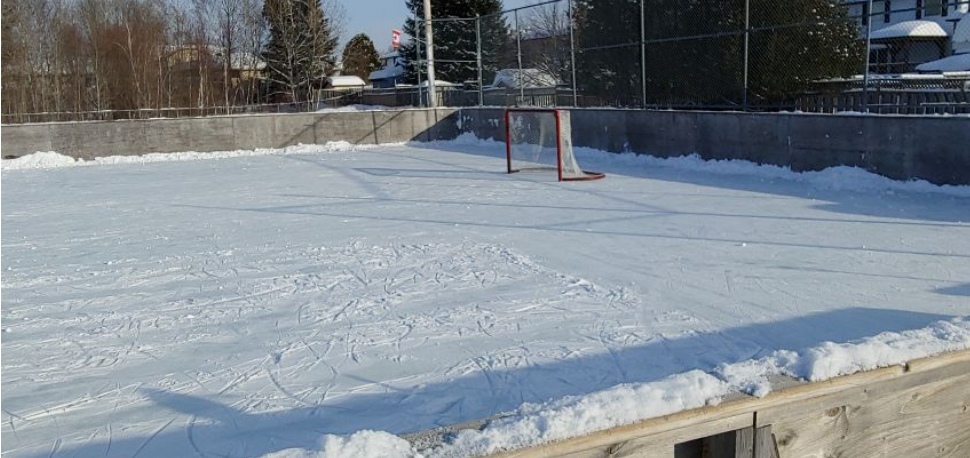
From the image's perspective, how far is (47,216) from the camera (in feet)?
35.2

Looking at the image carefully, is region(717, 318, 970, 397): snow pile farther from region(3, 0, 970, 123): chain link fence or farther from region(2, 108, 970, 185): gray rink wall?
region(3, 0, 970, 123): chain link fence

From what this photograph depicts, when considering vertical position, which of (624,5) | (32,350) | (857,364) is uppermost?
(624,5)

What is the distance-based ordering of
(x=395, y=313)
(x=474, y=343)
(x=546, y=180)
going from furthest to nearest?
1. (x=546, y=180)
2. (x=395, y=313)
3. (x=474, y=343)

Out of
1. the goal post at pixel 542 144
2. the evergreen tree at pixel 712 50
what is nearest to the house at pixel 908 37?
the evergreen tree at pixel 712 50

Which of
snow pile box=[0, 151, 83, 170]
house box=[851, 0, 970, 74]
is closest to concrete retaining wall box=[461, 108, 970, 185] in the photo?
house box=[851, 0, 970, 74]

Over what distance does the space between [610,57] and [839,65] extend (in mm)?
5076

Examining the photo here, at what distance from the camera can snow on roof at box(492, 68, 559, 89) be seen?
20469mm

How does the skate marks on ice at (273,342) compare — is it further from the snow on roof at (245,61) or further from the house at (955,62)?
the snow on roof at (245,61)

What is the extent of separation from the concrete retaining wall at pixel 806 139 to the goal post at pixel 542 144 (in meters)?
1.83

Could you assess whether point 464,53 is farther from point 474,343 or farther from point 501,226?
point 474,343

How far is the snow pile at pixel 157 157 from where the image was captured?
61.3ft

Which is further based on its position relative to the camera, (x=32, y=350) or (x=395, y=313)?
(x=395, y=313)

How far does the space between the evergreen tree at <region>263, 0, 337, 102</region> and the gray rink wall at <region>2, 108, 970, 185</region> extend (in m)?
19.0

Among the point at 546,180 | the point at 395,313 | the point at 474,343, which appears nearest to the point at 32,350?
the point at 395,313
